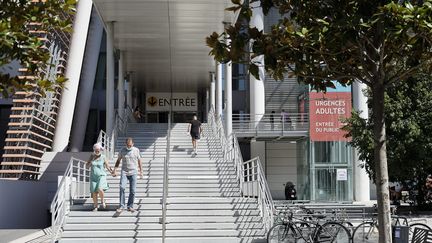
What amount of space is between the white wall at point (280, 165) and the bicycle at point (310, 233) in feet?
93.1

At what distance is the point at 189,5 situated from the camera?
745 inches

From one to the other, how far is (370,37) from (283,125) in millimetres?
28039

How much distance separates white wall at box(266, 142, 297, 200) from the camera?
41531 mm

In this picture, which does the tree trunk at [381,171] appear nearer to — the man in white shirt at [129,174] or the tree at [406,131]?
the man in white shirt at [129,174]

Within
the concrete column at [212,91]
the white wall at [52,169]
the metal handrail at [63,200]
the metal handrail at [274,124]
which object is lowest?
the metal handrail at [63,200]

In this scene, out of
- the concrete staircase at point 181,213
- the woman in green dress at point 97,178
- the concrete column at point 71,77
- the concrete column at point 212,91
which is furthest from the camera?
the concrete column at point 71,77

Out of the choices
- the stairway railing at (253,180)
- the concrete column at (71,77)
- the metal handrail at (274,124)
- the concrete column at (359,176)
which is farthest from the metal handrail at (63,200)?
the concrete column at (359,176)

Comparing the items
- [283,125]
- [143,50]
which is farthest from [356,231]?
[283,125]

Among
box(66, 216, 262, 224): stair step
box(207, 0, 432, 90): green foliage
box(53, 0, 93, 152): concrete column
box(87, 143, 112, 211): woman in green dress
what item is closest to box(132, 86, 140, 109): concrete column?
box(53, 0, 93, 152): concrete column

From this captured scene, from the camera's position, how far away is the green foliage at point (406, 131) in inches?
891

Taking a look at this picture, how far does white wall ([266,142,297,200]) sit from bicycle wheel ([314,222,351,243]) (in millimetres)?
28443

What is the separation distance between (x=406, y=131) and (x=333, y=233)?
11.2m

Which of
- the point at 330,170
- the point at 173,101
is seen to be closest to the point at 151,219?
the point at 330,170

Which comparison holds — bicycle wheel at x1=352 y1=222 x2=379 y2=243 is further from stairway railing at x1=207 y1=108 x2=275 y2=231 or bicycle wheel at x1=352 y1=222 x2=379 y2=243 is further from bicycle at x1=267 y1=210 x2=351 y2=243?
stairway railing at x1=207 y1=108 x2=275 y2=231
